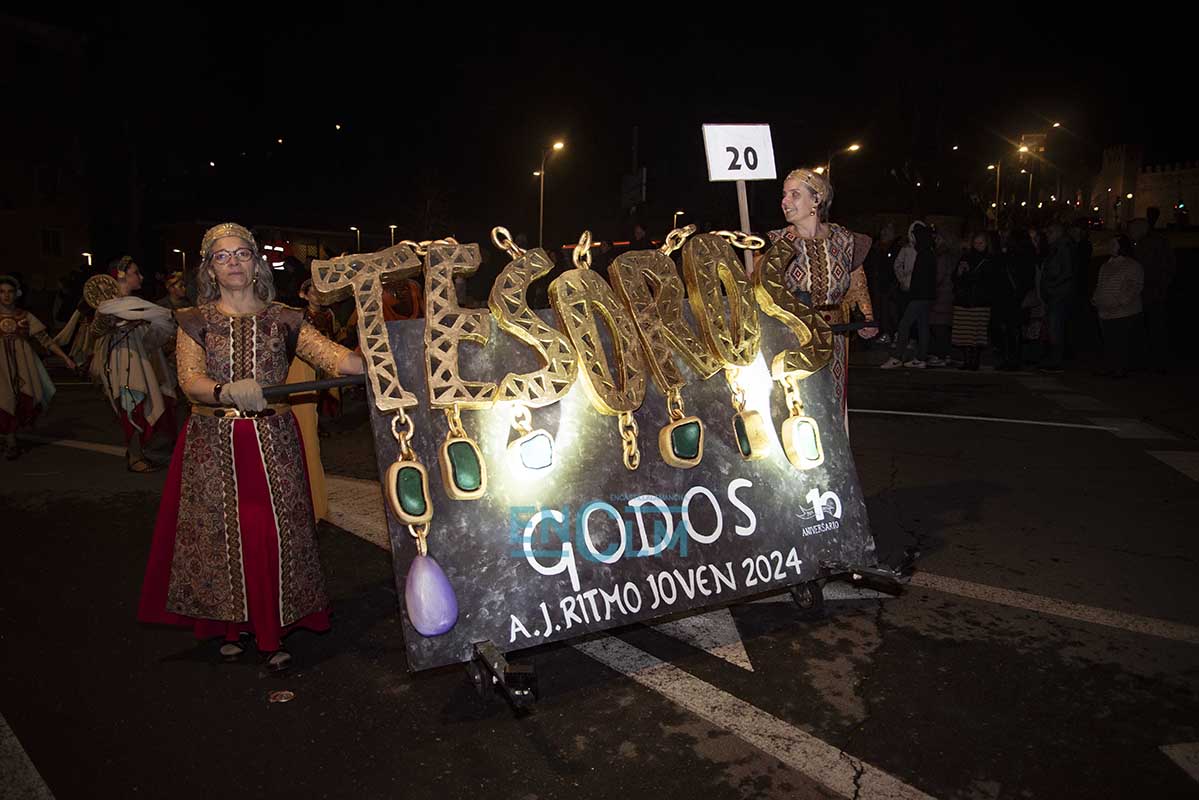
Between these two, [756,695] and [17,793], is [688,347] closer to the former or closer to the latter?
[756,695]

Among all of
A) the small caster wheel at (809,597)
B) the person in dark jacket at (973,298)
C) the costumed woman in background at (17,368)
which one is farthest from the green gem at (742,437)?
the person in dark jacket at (973,298)

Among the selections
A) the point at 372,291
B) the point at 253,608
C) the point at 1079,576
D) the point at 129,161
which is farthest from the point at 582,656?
the point at 129,161

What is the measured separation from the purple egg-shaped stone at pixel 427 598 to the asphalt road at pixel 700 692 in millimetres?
423

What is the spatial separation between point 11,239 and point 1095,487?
49.1m

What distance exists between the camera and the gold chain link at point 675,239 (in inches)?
156

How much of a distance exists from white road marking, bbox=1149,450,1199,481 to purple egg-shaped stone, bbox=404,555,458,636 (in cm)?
643

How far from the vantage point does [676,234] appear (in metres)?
4.00

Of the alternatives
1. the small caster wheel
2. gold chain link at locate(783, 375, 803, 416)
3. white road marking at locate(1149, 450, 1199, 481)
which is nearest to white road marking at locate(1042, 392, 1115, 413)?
white road marking at locate(1149, 450, 1199, 481)

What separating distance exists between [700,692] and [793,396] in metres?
1.50

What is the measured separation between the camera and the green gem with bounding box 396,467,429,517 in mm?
3369

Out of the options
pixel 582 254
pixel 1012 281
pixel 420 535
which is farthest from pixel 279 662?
pixel 1012 281

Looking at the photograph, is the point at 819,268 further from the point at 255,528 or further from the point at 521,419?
the point at 255,528

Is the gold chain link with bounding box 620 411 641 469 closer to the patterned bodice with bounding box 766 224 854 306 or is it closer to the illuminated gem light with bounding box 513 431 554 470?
the illuminated gem light with bounding box 513 431 554 470

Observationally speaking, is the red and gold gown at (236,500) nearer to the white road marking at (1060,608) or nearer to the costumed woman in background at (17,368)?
the white road marking at (1060,608)
